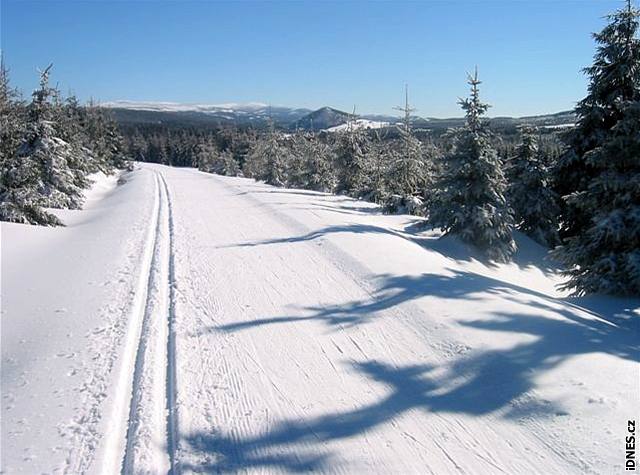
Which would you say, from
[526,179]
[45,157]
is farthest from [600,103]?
[45,157]

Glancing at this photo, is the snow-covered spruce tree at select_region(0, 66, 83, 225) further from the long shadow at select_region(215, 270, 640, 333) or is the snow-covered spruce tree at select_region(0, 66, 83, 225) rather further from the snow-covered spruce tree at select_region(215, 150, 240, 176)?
the snow-covered spruce tree at select_region(215, 150, 240, 176)

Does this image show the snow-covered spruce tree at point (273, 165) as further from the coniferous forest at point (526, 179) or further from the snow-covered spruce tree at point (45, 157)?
the snow-covered spruce tree at point (45, 157)

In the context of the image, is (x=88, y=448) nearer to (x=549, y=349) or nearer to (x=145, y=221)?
(x=549, y=349)

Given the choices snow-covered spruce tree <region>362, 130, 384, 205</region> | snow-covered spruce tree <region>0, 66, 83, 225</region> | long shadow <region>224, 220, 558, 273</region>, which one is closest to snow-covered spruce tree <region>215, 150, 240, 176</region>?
snow-covered spruce tree <region>362, 130, 384, 205</region>

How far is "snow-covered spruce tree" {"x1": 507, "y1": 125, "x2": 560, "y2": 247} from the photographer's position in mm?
15891

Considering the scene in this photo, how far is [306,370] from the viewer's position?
4.59 metres

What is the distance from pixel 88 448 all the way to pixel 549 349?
4677mm

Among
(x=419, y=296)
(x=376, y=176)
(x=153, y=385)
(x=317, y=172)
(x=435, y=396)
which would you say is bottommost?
(x=435, y=396)

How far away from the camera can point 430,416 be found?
3.80 metres

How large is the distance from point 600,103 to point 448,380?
14420 millimetres

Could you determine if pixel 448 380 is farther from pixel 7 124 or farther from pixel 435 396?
pixel 7 124

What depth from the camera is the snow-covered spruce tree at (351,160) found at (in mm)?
28000

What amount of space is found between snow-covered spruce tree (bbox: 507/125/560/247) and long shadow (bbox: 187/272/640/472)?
10.4 m

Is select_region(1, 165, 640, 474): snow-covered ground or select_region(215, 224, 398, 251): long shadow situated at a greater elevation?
select_region(215, 224, 398, 251): long shadow
